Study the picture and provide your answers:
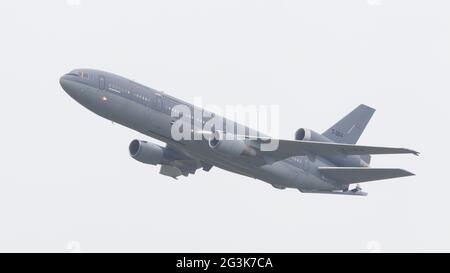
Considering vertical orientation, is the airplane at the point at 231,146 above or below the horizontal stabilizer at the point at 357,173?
above

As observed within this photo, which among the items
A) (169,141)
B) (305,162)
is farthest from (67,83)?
(305,162)

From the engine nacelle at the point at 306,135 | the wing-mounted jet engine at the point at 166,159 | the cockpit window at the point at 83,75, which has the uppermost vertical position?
the cockpit window at the point at 83,75

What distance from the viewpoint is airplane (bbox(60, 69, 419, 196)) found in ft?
228

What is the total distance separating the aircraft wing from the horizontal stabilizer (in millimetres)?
3238

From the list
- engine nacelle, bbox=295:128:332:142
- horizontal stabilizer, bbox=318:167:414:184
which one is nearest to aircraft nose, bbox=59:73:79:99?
engine nacelle, bbox=295:128:332:142

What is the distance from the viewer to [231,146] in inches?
2825

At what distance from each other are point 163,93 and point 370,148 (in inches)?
589

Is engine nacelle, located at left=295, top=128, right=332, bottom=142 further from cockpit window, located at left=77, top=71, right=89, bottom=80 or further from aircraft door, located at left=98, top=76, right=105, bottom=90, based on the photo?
cockpit window, located at left=77, top=71, right=89, bottom=80

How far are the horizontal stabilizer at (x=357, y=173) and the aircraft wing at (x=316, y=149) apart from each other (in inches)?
127

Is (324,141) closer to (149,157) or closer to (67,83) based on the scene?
(149,157)

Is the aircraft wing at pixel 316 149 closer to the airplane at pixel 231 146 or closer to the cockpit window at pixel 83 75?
the airplane at pixel 231 146

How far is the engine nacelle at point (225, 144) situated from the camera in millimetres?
71312

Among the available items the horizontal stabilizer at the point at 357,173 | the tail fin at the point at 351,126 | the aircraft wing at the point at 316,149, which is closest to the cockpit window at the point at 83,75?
the aircraft wing at the point at 316,149

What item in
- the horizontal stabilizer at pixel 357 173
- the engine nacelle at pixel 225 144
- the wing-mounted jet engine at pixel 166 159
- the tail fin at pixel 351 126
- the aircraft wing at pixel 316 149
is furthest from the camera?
the tail fin at pixel 351 126
